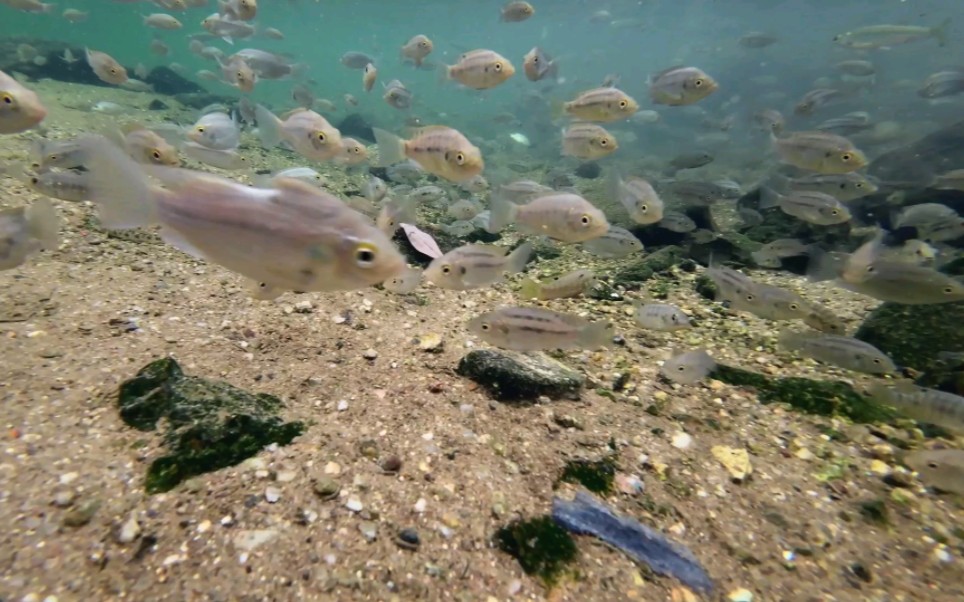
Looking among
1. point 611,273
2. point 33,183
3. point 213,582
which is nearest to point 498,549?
point 213,582

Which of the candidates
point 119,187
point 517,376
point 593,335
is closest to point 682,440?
point 593,335

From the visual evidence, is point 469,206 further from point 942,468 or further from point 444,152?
point 942,468

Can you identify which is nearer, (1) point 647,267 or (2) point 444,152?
(2) point 444,152

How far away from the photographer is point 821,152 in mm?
6215

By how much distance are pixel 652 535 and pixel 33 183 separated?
278 inches

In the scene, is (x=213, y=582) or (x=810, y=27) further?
(x=810, y=27)

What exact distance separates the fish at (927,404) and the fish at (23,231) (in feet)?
22.5

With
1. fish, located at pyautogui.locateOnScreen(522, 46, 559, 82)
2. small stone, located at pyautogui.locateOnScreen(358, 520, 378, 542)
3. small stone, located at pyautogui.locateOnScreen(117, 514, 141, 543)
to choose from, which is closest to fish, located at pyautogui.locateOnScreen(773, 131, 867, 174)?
fish, located at pyautogui.locateOnScreen(522, 46, 559, 82)

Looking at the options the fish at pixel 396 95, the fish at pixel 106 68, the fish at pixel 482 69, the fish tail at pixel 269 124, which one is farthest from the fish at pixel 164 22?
the fish at pixel 482 69

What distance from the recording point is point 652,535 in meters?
2.74

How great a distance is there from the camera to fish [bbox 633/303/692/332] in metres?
4.81

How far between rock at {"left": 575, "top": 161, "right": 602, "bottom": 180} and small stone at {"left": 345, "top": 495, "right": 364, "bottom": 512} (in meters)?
19.4

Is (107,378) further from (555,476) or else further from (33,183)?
(33,183)

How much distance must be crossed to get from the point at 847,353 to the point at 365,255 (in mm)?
4425
